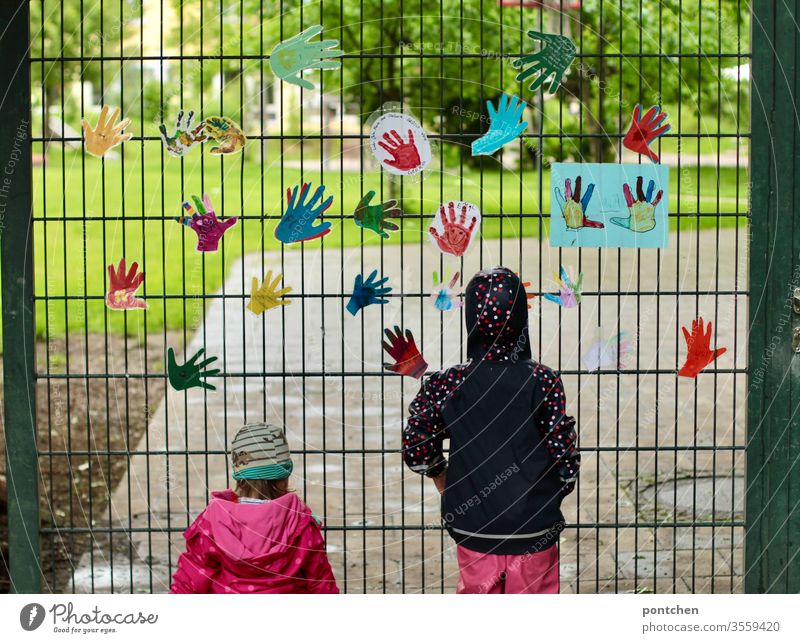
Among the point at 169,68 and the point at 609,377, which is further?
the point at 169,68

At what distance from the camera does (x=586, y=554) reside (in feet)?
20.6

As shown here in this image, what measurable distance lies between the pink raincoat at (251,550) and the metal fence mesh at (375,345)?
635mm

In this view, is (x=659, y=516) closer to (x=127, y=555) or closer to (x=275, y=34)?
(x=127, y=555)

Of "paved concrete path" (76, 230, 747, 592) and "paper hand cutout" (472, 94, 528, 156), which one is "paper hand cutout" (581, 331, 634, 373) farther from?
"paper hand cutout" (472, 94, 528, 156)

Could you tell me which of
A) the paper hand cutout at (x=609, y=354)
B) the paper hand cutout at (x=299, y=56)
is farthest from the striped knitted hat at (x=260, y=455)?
the paper hand cutout at (x=609, y=354)

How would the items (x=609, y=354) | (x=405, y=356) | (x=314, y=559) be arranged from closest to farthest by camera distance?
(x=314, y=559)
(x=405, y=356)
(x=609, y=354)

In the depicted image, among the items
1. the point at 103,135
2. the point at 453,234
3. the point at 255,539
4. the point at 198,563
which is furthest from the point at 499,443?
the point at 103,135

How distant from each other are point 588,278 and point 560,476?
11.5 metres

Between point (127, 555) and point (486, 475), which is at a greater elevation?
point (486, 475)

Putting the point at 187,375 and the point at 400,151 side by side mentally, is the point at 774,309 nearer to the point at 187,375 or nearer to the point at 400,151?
the point at 400,151

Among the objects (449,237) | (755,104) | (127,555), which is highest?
(755,104)

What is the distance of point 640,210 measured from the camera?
4.86 meters

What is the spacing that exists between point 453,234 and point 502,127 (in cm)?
46

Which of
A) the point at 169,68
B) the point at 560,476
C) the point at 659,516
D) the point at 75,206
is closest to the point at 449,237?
the point at 560,476
